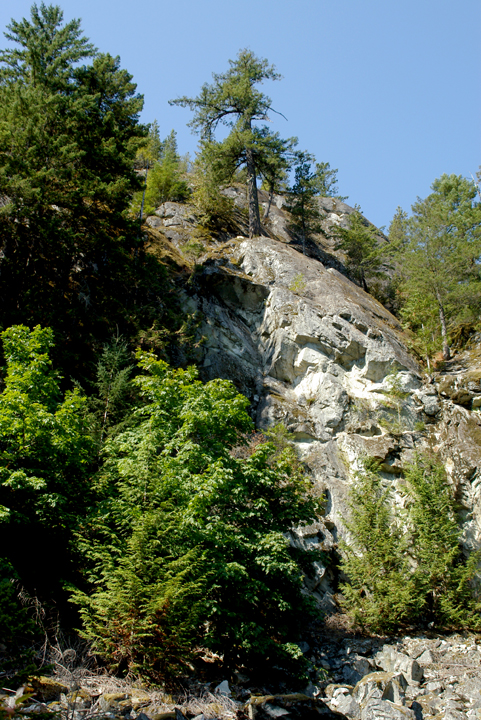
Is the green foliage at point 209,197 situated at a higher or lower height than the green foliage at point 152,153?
lower

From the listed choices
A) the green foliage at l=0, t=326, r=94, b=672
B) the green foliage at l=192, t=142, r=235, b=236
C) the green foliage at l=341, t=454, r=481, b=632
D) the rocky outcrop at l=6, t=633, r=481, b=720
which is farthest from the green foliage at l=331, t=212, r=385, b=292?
the green foliage at l=0, t=326, r=94, b=672

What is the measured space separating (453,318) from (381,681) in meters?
20.1

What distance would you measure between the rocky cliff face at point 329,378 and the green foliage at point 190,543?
225 inches

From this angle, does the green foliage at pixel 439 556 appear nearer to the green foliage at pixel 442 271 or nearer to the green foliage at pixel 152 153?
the green foliage at pixel 442 271

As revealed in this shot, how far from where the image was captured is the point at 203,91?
27625mm

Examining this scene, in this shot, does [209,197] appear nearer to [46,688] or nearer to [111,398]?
[111,398]

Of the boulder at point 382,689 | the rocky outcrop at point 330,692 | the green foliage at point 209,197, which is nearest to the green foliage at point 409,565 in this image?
the rocky outcrop at point 330,692

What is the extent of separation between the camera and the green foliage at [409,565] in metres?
12.0

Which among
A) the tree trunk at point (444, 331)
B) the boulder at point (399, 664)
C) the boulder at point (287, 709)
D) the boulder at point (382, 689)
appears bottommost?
the boulder at point (399, 664)

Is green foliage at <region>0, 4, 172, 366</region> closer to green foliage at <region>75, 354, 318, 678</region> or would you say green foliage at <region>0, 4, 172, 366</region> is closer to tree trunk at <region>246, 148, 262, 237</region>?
green foliage at <region>75, 354, 318, 678</region>

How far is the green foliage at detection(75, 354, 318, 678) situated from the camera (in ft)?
21.2

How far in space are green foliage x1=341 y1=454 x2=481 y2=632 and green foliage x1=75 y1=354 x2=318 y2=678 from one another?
14.0ft

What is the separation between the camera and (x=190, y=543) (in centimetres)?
792

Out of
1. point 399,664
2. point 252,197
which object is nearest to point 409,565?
point 399,664
